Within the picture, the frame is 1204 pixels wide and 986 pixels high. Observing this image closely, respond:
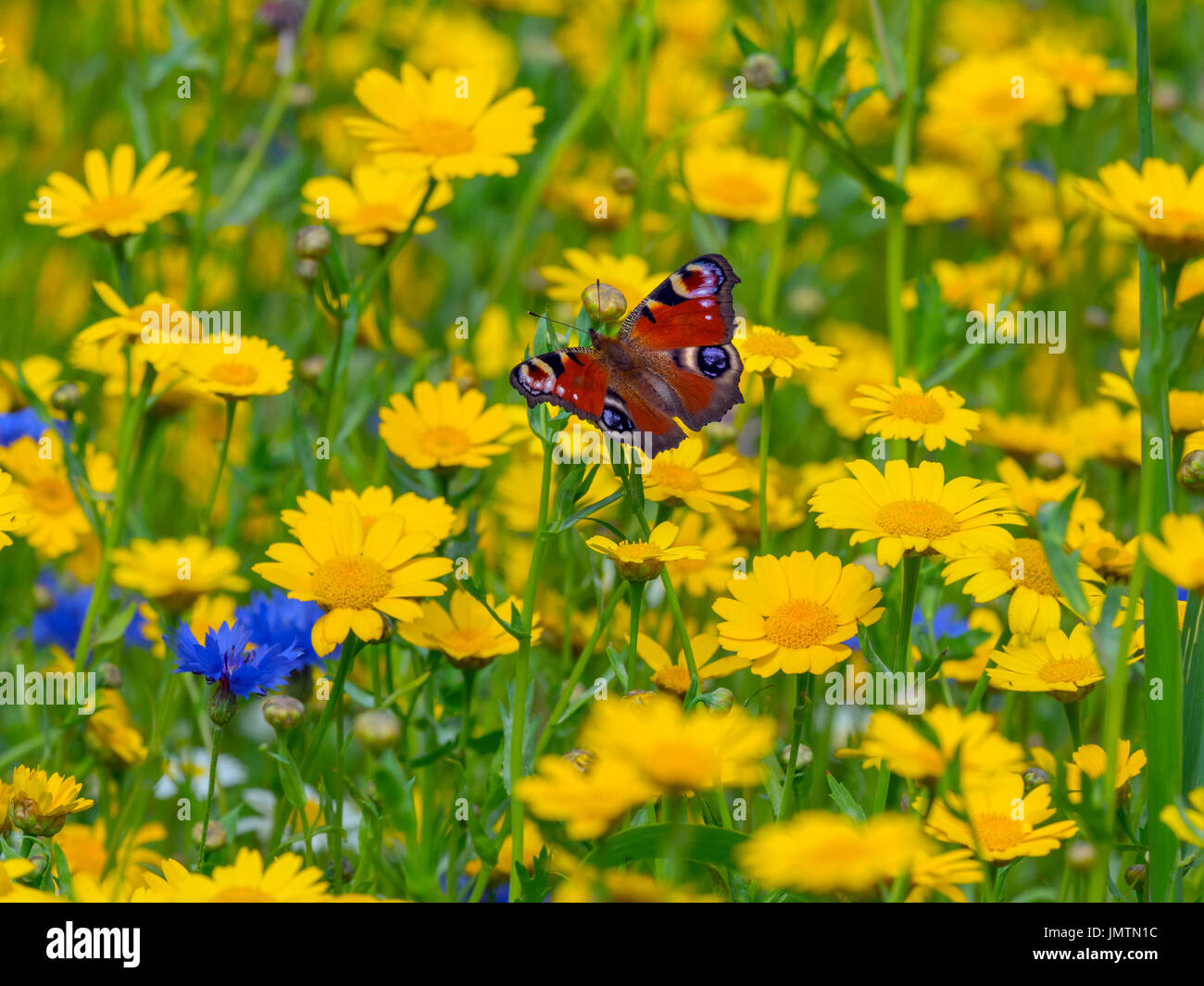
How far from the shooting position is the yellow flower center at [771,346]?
1.66 m

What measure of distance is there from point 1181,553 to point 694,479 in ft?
2.06

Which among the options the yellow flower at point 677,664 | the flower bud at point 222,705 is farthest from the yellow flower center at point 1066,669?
the flower bud at point 222,705

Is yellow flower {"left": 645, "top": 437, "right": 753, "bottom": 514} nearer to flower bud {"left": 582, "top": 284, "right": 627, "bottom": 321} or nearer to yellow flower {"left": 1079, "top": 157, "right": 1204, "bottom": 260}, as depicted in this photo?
flower bud {"left": 582, "top": 284, "right": 627, "bottom": 321}

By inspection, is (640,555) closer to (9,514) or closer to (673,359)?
(673,359)

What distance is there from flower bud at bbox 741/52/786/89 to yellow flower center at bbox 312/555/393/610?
0.92m

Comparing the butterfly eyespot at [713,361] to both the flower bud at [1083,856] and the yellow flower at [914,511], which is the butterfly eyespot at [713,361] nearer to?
the yellow flower at [914,511]

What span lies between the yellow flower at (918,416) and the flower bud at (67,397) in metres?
1.14

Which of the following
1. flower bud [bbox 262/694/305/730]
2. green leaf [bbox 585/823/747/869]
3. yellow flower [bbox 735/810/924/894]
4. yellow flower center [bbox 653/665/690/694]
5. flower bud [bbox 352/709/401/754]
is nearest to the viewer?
yellow flower [bbox 735/810/924/894]

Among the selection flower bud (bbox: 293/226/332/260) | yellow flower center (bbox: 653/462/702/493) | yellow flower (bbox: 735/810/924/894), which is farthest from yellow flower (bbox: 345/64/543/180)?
yellow flower (bbox: 735/810/924/894)

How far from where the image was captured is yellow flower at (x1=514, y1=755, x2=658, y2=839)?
949mm
